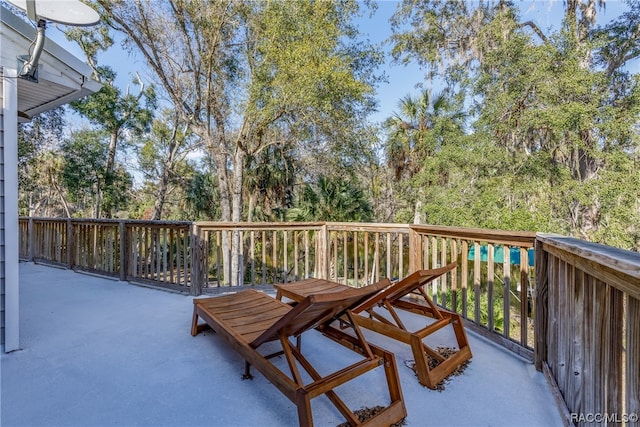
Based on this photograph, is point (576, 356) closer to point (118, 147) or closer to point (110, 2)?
point (110, 2)

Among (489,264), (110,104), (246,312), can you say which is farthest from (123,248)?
(110,104)

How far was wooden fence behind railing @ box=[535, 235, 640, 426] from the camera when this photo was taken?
1040 millimetres

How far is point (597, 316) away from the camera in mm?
1352

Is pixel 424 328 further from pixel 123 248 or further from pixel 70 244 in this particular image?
pixel 70 244

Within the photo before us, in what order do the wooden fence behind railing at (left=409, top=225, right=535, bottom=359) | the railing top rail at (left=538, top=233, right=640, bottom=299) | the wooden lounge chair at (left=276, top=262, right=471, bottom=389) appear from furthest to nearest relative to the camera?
1. the wooden fence behind railing at (left=409, top=225, right=535, bottom=359)
2. the wooden lounge chair at (left=276, top=262, right=471, bottom=389)
3. the railing top rail at (left=538, top=233, right=640, bottom=299)

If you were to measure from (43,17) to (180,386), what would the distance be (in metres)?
2.86

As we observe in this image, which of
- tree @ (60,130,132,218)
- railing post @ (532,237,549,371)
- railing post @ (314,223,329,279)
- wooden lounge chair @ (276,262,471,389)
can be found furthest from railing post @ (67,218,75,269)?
tree @ (60,130,132,218)

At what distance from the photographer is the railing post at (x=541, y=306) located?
2.18 meters

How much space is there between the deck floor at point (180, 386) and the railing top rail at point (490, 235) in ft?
2.97

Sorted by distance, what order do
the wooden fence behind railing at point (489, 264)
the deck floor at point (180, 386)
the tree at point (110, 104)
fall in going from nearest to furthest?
the deck floor at point (180, 386)
the wooden fence behind railing at point (489, 264)
the tree at point (110, 104)

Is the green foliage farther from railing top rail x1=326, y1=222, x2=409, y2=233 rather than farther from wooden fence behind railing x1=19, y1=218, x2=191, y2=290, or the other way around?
railing top rail x1=326, y1=222, x2=409, y2=233

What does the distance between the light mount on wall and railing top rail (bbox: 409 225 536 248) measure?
3.71m

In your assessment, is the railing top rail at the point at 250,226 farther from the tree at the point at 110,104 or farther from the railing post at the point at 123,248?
the tree at the point at 110,104

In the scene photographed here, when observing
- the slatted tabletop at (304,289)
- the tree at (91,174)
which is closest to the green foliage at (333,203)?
the slatted tabletop at (304,289)
